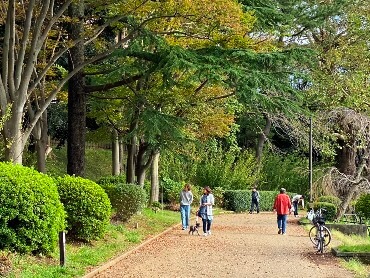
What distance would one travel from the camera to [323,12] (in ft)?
118

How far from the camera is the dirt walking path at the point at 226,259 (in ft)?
38.6

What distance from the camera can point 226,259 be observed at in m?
13.9

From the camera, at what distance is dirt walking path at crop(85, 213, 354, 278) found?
Result: 1177 centimetres

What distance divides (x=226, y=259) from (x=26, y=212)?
5.36m

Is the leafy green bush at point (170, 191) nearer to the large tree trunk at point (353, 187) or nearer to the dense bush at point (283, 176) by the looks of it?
the dense bush at point (283, 176)

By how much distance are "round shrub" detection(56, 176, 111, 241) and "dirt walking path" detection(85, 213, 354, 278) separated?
1.07 metres

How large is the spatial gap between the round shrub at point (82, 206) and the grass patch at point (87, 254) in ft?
1.12

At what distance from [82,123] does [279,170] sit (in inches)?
1120

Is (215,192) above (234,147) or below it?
below

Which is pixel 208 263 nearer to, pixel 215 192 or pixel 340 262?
pixel 340 262

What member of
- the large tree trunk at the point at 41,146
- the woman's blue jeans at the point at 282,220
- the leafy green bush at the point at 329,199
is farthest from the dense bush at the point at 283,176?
the large tree trunk at the point at 41,146

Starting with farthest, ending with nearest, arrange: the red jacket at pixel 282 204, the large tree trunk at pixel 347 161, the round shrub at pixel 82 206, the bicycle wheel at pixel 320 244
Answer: the large tree trunk at pixel 347 161
the red jacket at pixel 282 204
the bicycle wheel at pixel 320 244
the round shrub at pixel 82 206

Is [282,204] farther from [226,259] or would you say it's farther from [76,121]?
[76,121]

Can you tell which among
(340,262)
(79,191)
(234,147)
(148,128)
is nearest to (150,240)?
(148,128)
